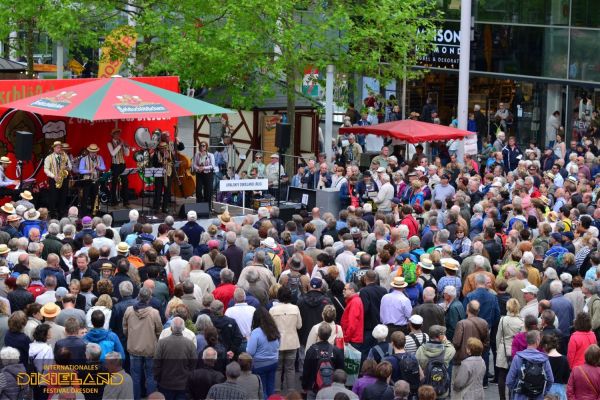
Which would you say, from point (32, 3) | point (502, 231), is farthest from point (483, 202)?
point (32, 3)

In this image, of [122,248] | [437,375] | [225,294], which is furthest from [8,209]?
[437,375]

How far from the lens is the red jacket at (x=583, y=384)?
38.3ft

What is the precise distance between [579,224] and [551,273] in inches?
137

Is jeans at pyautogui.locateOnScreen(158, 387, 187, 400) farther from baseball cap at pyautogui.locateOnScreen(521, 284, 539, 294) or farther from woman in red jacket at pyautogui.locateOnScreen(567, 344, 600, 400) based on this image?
baseball cap at pyautogui.locateOnScreen(521, 284, 539, 294)

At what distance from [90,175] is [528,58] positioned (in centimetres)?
1566

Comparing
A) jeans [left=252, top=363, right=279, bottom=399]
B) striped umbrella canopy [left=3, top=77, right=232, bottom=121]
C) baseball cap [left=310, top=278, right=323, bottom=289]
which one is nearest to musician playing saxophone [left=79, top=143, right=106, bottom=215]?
striped umbrella canopy [left=3, top=77, right=232, bottom=121]

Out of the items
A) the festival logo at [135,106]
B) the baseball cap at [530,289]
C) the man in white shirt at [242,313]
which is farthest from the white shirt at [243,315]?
the festival logo at [135,106]

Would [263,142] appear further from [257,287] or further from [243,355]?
[243,355]

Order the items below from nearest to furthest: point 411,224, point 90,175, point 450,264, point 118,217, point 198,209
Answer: point 450,264 < point 411,224 < point 118,217 < point 90,175 < point 198,209

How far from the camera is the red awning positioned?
25994 millimetres

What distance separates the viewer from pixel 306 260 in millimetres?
16000

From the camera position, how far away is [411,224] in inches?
747

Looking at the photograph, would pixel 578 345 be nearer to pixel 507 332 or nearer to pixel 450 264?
pixel 507 332

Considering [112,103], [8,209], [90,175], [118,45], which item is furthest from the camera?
[118,45]
